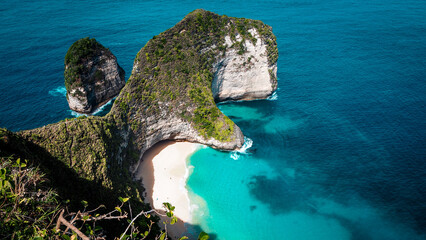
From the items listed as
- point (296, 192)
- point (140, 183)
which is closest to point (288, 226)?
point (296, 192)

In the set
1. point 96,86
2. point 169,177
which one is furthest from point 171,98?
point 96,86

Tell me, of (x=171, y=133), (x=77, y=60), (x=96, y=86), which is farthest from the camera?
Answer: (x=96, y=86)

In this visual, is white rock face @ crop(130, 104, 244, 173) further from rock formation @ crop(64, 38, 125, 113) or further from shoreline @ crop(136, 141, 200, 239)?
rock formation @ crop(64, 38, 125, 113)

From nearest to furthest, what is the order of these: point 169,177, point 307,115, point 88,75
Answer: point 169,177, point 88,75, point 307,115

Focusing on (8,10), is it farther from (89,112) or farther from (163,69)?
(163,69)

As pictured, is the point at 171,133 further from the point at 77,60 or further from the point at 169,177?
the point at 77,60

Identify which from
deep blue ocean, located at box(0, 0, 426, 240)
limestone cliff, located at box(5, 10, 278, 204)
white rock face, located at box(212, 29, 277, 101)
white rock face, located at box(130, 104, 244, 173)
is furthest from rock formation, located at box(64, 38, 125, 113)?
white rock face, located at box(212, 29, 277, 101)
